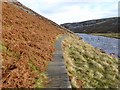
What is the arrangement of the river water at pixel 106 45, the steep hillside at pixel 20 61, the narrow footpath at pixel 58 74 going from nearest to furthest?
the steep hillside at pixel 20 61 < the narrow footpath at pixel 58 74 < the river water at pixel 106 45

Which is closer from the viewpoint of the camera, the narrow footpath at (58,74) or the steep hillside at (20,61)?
the steep hillside at (20,61)

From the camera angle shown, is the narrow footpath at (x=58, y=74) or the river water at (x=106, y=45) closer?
the narrow footpath at (x=58, y=74)

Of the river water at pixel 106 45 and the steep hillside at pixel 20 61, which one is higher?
the steep hillside at pixel 20 61

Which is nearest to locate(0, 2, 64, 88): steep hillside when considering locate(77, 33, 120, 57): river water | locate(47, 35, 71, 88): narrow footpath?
locate(47, 35, 71, 88): narrow footpath

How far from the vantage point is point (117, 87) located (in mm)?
16625

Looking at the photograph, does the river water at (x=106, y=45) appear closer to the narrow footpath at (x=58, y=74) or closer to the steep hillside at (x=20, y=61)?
the steep hillside at (x=20, y=61)

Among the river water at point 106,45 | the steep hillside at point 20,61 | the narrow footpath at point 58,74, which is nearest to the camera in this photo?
the steep hillside at point 20,61

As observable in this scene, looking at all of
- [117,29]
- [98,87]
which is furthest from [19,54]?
[117,29]

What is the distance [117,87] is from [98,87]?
1.99 m

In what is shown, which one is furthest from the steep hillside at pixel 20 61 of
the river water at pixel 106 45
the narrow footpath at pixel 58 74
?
the river water at pixel 106 45

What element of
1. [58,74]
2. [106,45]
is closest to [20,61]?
[58,74]

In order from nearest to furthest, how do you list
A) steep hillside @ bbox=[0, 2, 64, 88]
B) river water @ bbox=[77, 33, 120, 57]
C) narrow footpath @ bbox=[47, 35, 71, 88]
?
1. steep hillside @ bbox=[0, 2, 64, 88]
2. narrow footpath @ bbox=[47, 35, 71, 88]
3. river water @ bbox=[77, 33, 120, 57]

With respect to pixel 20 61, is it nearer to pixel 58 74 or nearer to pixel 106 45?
pixel 58 74

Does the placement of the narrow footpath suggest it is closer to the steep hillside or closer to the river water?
the steep hillside
